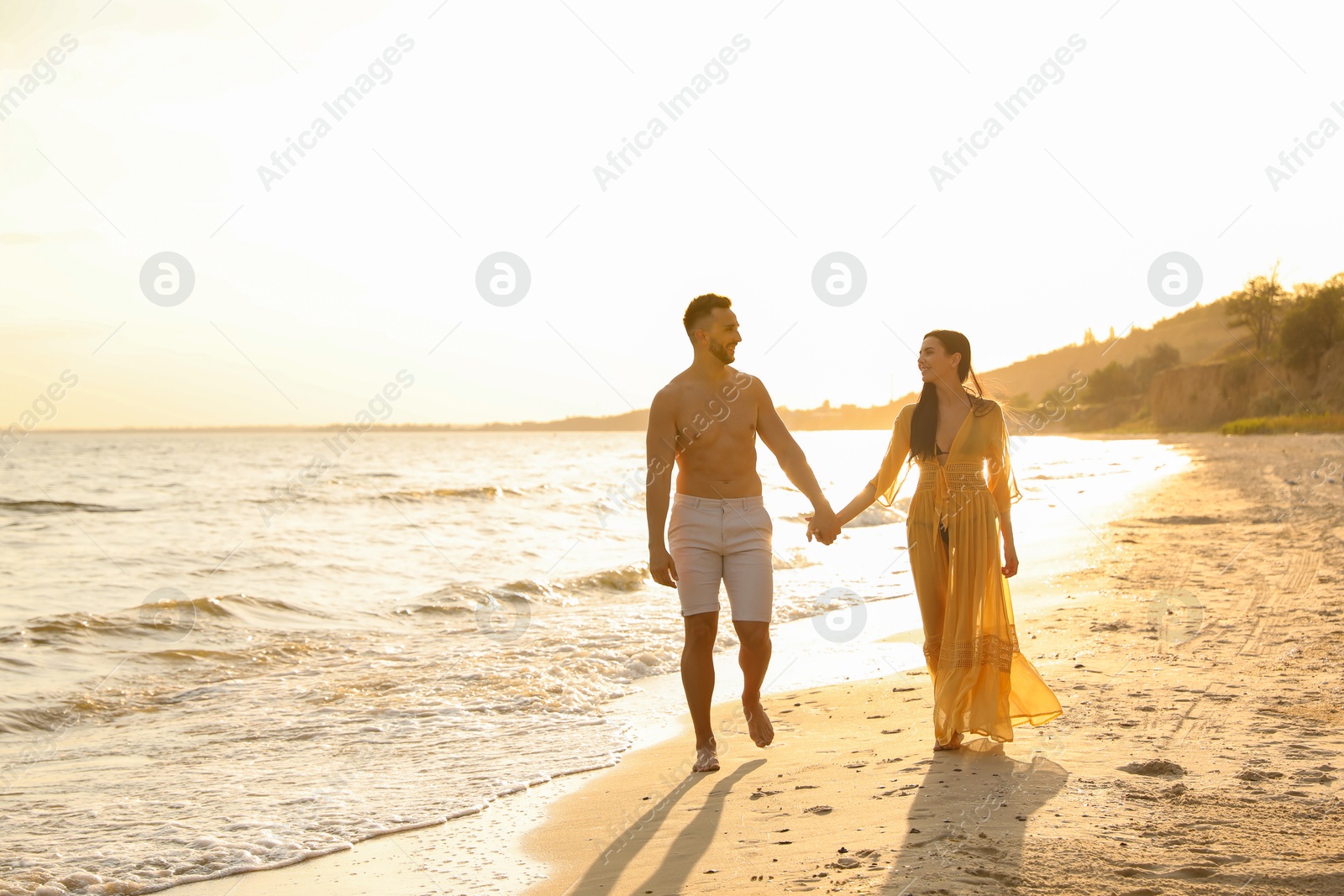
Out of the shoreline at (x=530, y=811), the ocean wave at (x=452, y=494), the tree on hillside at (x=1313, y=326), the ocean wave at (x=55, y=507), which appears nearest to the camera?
the shoreline at (x=530, y=811)

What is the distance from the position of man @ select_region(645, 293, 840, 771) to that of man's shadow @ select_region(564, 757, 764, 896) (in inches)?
10.5

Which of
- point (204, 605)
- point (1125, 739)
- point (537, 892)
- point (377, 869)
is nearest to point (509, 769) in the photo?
point (377, 869)

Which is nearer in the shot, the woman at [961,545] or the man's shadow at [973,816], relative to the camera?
the man's shadow at [973,816]

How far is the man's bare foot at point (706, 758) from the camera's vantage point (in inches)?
174

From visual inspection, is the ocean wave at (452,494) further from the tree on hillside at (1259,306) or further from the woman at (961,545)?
the tree on hillside at (1259,306)

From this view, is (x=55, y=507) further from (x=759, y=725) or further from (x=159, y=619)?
(x=759, y=725)

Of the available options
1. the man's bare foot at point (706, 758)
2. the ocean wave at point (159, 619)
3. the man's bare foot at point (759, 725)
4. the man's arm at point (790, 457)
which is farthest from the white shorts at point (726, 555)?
the ocean wave at point (159, 619)

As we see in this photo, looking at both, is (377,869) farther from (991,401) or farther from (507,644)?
(507,644)

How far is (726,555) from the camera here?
444 cm

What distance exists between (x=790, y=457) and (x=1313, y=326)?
166 ft

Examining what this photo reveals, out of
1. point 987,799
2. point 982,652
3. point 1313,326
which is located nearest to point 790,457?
point 982,652

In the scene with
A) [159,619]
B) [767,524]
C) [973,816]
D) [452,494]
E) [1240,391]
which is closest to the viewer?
[973,816]

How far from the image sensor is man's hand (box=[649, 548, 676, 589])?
4.39 metres

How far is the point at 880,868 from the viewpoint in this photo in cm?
291
